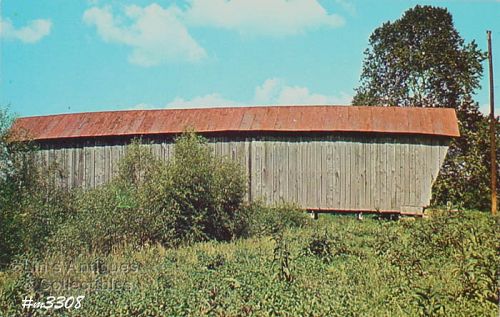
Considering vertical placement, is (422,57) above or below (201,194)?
above

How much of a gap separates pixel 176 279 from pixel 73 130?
12954 millimetres

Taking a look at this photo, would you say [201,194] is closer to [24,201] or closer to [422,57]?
[24,201]

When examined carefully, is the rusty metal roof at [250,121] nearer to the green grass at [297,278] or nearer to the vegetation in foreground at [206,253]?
the vegetation in foreground at [206,253]

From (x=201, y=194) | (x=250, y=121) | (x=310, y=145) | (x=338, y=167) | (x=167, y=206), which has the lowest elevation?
(x=167, y=206)

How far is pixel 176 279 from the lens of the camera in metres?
8.27

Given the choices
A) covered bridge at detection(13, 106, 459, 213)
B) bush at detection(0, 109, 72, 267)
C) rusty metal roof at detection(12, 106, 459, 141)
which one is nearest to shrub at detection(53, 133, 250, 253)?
bush at detection(0, 109, 72, 267)

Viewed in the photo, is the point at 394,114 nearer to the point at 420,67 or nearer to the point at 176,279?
the point at 420,67

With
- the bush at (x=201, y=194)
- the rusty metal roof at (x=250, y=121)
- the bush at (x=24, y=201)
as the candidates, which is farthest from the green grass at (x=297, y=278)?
the rusty metal roof at (x=250, y=121)

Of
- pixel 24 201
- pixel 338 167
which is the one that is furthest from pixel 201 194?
pixel 338 167

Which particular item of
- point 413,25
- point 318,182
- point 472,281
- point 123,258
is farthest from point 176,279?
point 318,182

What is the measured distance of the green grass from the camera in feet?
21.5

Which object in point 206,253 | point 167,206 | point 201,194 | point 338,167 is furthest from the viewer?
point 338,167

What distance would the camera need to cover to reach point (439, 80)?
14703 millimetres

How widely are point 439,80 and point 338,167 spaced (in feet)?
16.5
